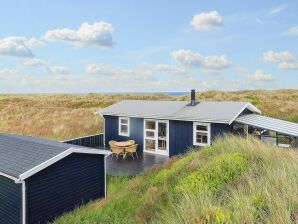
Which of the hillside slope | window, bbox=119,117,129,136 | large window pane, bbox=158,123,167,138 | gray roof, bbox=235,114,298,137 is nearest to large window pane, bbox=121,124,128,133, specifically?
window, bbox=119,117,129,136

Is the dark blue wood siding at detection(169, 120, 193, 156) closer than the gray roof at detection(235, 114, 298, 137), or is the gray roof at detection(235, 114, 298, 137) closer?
the gray roof at detection(235, 114, 298, 137)

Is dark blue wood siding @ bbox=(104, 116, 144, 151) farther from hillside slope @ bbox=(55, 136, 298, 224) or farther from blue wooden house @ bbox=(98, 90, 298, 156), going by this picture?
hillside slope @ bbox=(55, 136, 298, 224)

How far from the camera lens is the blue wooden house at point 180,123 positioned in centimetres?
1672

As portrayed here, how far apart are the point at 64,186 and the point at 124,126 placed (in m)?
10.2

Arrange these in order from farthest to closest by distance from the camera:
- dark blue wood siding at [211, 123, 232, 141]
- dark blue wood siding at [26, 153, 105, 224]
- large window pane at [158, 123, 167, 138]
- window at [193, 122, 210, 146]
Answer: large window pane at [158, 123, 167, 138], window at [193, 122, 210, 146], dark blue wood siding at [211, 123, 232, 141], dark blue wood siding at [26, 153, 105, 224]

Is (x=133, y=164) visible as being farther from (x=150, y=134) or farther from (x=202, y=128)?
(x=202, y=128)

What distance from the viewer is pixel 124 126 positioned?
2125cm

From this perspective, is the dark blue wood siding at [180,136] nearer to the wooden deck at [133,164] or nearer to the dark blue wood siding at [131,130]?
the wooden deck at [133,164]

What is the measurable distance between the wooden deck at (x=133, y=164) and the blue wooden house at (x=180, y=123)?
1.06m

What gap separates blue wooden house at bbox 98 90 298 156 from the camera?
16.7m

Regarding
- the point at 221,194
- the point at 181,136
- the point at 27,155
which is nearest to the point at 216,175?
the point at 221,194

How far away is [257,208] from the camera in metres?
5.48

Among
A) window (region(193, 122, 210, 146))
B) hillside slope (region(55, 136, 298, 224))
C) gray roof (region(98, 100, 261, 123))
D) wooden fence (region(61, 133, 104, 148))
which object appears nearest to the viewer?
hillside slope (region(55, 136, 298, 224))

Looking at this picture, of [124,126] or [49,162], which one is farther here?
[124,126]
